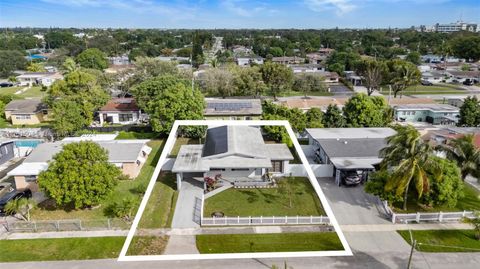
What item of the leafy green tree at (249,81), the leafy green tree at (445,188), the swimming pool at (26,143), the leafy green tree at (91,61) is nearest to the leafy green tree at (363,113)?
the leafy green tree at (445,188)

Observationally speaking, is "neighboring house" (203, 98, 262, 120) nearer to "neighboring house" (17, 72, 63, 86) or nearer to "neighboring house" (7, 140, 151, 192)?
"neighboring house" (7, 140, 151, 192)

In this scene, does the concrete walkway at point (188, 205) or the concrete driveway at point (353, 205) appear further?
the concrete driveway at point (353, 205)

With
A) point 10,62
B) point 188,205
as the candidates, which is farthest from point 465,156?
point 10,62

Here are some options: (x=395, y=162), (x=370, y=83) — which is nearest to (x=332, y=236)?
(x=395, y=162)

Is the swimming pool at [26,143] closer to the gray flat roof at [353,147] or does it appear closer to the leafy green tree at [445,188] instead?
the gray flat roof at [353,147]

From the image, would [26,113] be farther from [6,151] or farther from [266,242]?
[266,242]
